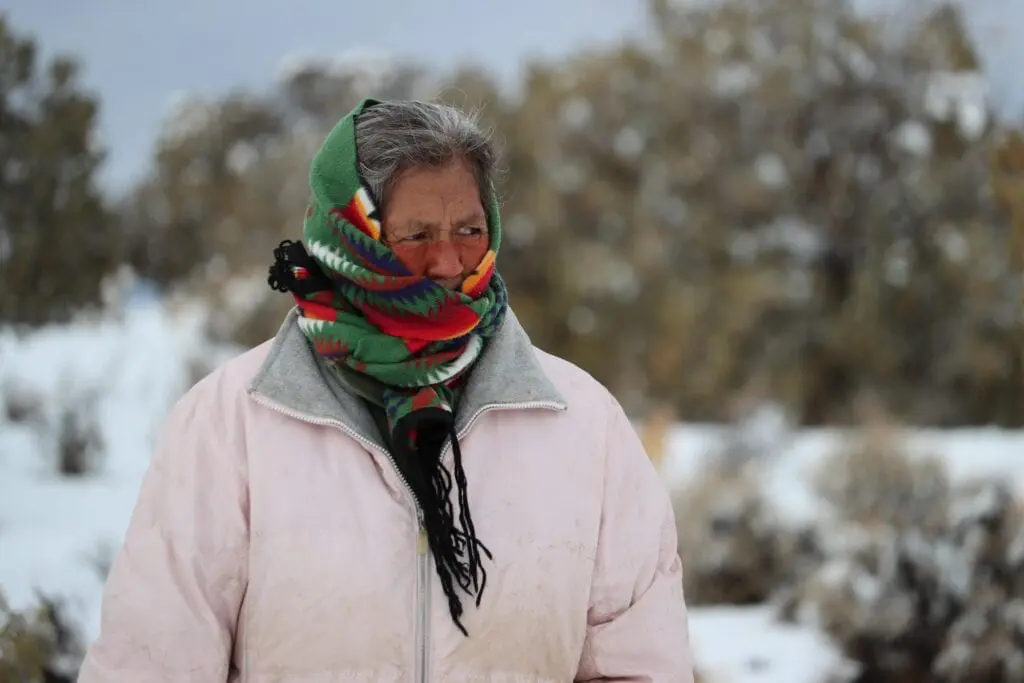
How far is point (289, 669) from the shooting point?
5.93ft

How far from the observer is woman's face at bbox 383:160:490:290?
1912mm

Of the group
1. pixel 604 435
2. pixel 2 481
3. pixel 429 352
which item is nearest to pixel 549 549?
pixel 604 435

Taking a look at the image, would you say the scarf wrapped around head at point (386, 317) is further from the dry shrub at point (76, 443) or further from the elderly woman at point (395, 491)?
the dry shrub at point (76, 443)

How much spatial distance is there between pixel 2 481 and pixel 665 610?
556 centimetres

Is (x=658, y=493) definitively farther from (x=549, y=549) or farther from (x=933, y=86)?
(x=933, y=86)

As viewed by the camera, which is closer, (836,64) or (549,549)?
(549,549)

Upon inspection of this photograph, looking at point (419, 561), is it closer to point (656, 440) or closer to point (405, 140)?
point (405, 140)

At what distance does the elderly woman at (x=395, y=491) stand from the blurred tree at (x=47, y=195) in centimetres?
671

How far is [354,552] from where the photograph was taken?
1811mm

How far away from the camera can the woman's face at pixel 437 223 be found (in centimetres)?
191

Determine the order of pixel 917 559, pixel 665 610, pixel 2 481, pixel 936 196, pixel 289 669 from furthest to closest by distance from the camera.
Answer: pixel 936 196
pixel 2 481
pixel 917 559
pixel 665 610
pixel 289 669

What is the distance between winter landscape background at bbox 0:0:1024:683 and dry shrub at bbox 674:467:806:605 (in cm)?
17

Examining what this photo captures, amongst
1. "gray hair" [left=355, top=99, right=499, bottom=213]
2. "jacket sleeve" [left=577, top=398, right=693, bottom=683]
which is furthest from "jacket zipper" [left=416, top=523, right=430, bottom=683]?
"gray hair" [left=355, top=99, right=499, bottom=213]

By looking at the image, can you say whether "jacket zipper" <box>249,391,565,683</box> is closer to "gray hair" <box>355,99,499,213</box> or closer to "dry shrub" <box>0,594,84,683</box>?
"gray hair" <box>355,99,499,213</box>
